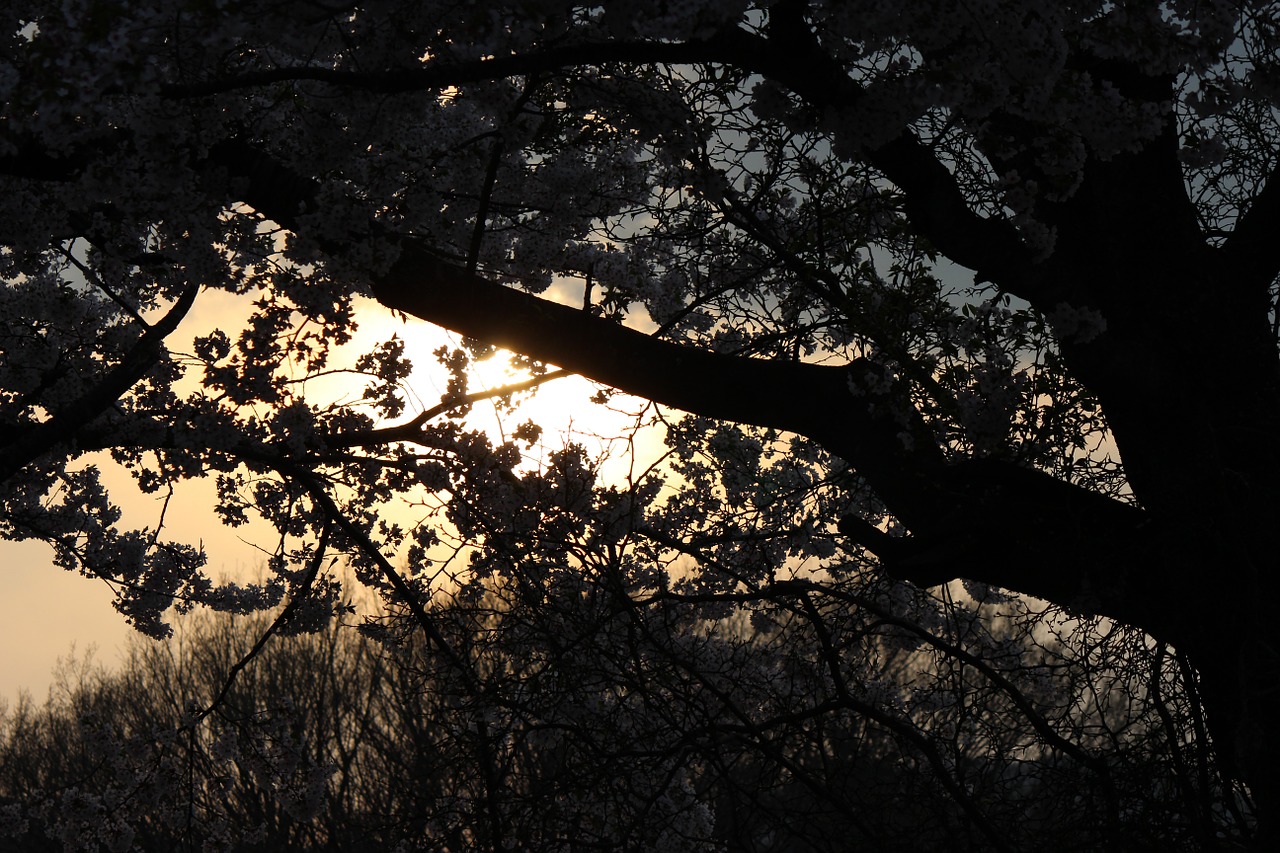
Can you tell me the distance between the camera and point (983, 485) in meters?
5.26

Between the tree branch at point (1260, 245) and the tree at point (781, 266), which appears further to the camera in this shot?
the tree branch at point (1260, 245)

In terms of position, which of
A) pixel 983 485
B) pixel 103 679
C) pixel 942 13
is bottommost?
pixel 983 485

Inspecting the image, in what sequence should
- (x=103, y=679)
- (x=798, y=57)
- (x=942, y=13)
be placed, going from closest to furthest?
(x=942, y=13)
(x=798, y=57)
(x=103, y=679)

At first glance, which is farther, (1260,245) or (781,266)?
(781,266)

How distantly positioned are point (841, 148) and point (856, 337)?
5.65 feet

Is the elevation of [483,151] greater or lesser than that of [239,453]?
greater

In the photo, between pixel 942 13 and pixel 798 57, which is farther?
pixel 798 57

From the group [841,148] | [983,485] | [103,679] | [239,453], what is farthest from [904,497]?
[103,679]

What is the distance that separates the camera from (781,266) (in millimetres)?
7875

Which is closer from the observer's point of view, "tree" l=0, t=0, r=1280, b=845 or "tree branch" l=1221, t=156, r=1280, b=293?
"tree" l=0, t=0, r=1280, b=845

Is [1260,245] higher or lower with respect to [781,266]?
lower

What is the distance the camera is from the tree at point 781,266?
4055mm

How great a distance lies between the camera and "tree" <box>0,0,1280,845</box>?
13.3 feet

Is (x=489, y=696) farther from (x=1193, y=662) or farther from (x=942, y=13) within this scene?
(x=942, y=13)
